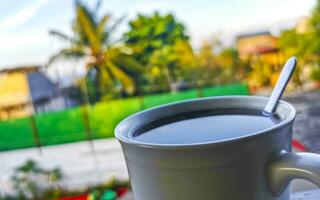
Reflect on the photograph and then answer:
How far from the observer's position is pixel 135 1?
209cm

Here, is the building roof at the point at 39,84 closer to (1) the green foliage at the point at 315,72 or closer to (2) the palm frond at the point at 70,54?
(2) the palm frond at the point at 70,54

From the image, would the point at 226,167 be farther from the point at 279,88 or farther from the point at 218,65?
the point at 218,65

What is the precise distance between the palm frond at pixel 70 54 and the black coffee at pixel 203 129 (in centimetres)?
406

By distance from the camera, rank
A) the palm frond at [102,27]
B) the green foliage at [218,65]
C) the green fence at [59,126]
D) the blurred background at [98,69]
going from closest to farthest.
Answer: the blurred background at [98,69] < the green foliage at [218,65] < the green fence at [59,126] < the palm frond at [102,27]

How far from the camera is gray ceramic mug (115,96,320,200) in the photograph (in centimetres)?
14

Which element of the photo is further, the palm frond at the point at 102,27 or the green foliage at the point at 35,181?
the palm frond at the point at 102,27

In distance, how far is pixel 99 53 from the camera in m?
4.12

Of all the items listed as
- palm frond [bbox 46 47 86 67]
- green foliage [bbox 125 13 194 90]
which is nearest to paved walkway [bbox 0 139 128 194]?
green foliage [bbox 125 13 194 90]

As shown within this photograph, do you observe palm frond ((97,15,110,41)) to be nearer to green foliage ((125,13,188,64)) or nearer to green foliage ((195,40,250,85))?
green foliage ((125,13,188,64))

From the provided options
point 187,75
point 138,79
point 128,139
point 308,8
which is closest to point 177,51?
point 187,75

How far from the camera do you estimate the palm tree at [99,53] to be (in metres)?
3.90

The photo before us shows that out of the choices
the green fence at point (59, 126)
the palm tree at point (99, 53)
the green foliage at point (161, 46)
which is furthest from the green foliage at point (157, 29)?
the palm tree at point (99, 53)

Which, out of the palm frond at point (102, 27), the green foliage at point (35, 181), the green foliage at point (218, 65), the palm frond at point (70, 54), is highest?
the palm frond at point (102, 27)

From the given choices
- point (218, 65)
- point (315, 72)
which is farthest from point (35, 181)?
point (315, 72)
